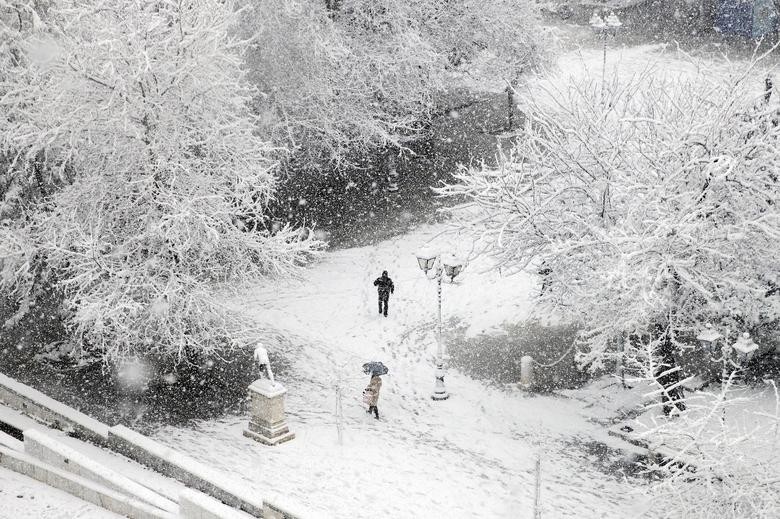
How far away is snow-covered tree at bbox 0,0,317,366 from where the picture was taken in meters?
15.3

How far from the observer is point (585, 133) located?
16.4m

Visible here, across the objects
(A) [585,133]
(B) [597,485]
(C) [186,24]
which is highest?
(C) [186,24]

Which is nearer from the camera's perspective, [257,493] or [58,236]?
[257,493]

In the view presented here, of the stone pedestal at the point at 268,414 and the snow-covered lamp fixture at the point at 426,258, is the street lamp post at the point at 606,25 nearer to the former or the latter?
the snow-covered lamp fixture at the point at 426,258

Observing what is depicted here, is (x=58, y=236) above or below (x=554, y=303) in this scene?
above

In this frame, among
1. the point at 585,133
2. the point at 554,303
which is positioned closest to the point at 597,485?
the point at 554,303

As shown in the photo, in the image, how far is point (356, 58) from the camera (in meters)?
25.3

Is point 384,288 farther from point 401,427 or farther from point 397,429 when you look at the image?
point 397,429

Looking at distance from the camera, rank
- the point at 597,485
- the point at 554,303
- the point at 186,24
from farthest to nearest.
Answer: the point at 554,303, the point at 186,24, the point at 597,485

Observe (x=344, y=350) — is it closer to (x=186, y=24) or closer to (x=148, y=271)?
(x=148, y=271)

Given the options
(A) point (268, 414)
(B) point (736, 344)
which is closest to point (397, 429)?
(A) point (268, 414)

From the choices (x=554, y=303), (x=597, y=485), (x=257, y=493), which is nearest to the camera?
(x=257, y=493)

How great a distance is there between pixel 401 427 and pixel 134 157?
7.26 m

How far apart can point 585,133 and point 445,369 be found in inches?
247
